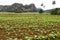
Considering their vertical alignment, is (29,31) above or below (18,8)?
above

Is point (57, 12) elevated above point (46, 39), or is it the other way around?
point (46, 39)

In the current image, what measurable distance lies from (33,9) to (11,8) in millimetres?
12417

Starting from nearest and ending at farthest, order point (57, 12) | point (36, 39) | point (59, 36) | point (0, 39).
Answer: point (36, 39) → point (59, 36) → point (0, 39) → point (57, 12)

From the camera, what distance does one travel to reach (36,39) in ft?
39.8

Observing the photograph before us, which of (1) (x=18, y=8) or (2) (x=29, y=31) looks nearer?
(2) (x=29, y=31)

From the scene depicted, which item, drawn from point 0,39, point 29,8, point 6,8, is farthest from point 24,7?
point 0,39

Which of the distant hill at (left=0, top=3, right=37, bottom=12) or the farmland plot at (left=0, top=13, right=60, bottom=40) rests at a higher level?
the farmland plot at (left=0, top=13, right=60, bottom=40)

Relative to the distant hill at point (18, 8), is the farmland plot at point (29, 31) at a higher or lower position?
higher

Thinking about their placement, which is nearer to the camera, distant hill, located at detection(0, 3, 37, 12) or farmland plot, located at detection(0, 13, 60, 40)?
farmland plot, located at detection(0, 13, 60, 40)

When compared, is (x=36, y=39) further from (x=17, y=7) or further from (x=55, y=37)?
(x=17, y=7)

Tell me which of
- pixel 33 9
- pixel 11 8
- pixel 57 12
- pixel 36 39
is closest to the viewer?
pixel 36 39

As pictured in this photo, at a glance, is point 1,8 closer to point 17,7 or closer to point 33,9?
point 17,7

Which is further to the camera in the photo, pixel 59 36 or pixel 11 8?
pixel 11 8

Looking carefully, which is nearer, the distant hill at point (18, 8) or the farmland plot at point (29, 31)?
the farmland plot at point (29, 31)
